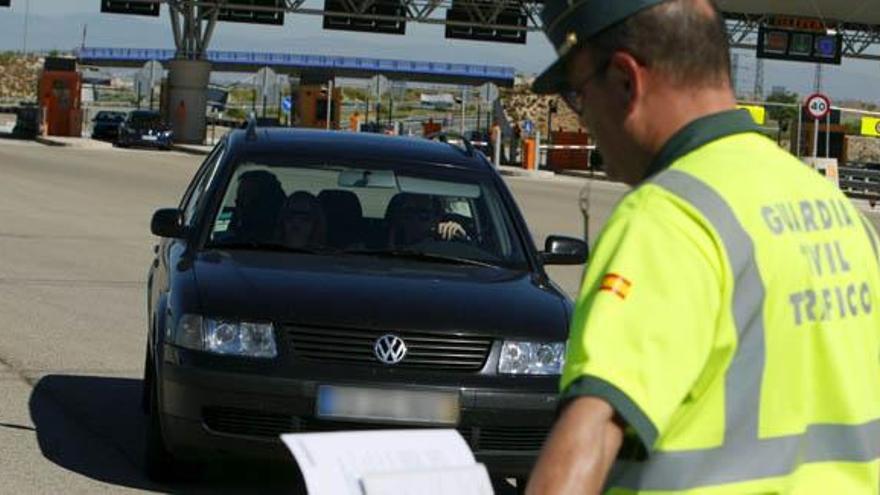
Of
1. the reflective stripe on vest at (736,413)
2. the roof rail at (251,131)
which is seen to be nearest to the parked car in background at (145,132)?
the roof rail at (251,131)

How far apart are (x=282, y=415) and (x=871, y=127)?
49.0 meters

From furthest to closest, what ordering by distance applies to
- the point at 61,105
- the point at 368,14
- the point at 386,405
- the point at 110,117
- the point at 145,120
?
the point at 110,117 < the point at 61,105 < the point at 368,14 < the point at 145,120 < the point at 386,405

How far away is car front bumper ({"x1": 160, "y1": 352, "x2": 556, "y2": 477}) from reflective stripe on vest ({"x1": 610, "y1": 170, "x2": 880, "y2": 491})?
482 cm

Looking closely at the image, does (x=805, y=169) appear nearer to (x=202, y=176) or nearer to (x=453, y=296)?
(x=453, y=296)

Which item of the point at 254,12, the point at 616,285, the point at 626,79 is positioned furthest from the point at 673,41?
the point at 254,12

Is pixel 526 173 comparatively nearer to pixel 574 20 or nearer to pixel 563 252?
pixel 563 252

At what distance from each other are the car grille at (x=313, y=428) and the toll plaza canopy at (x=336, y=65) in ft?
→ 368

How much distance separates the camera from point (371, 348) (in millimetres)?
7387

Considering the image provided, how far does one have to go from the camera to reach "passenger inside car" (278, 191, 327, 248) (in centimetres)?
859

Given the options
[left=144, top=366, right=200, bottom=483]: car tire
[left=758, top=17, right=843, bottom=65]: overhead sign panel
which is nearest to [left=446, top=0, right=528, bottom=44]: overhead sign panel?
[left=758, top=17, right=843, bottom=65]: overhead sign panel

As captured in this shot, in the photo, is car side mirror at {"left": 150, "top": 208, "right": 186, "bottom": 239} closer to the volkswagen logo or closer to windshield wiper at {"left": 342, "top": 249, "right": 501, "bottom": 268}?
windshield wiper at {"left": 342, "top": 249, "right": 501, "bottom": 268}

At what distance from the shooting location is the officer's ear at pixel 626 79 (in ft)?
8.21

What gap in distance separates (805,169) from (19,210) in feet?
75.4

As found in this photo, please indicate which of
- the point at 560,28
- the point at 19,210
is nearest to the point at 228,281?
the point at 560,28
